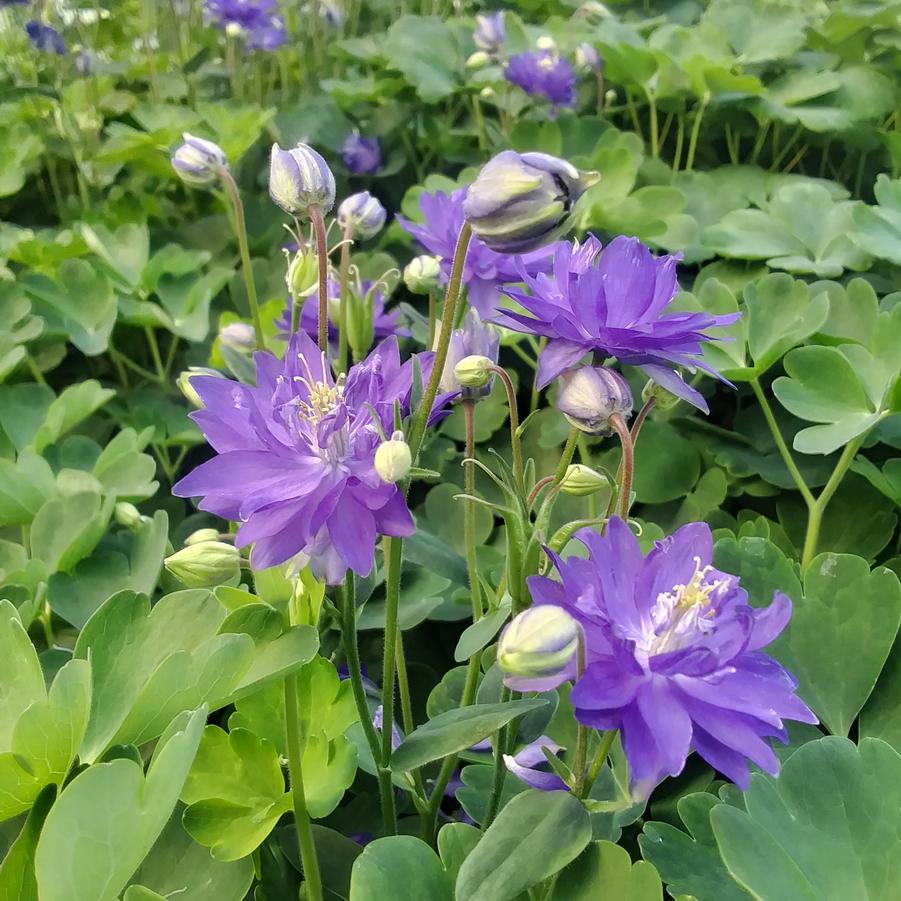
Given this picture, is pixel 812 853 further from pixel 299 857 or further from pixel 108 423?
pixel 108 423

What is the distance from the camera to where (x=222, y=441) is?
0.56m

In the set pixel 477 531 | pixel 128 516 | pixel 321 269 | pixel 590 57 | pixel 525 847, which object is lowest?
pixel 477 531

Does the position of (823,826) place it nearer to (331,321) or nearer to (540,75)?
(331,321)

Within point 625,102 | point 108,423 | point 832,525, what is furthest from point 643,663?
point 625,102

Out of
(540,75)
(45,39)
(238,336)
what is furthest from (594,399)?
(45,39)

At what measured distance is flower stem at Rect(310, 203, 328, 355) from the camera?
1.93ft

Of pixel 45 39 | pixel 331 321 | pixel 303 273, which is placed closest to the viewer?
pixel 303 273

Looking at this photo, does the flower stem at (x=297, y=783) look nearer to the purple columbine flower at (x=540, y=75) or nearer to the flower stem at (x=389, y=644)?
the flower stem at (x=389, y=644)

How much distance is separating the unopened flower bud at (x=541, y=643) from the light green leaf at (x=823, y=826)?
158mm

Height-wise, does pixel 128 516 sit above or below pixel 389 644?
below

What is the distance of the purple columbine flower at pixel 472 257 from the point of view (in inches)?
32.1

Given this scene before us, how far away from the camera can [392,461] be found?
48 centimetres

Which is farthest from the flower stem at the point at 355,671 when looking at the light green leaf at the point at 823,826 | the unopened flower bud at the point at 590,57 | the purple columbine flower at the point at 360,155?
the unopened flower bud at the point at 590,57

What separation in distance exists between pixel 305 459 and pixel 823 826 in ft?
1.32
